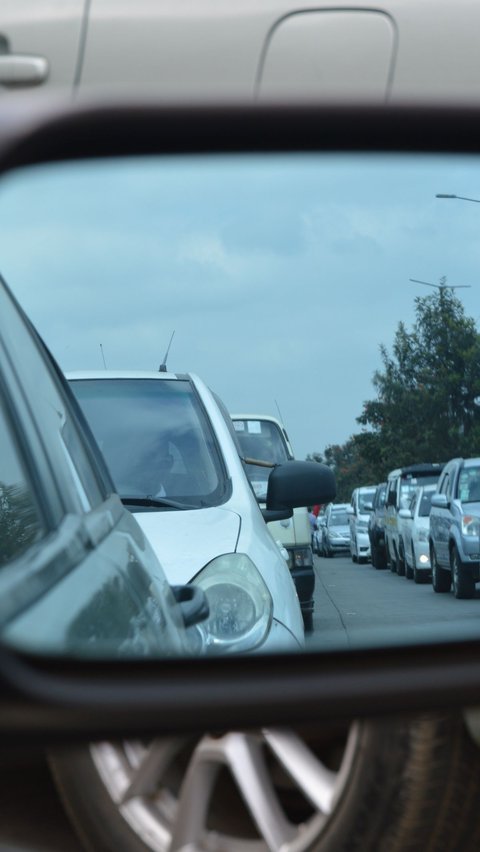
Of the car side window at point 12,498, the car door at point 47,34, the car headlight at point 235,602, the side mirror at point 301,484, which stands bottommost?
the car door at point 47,34

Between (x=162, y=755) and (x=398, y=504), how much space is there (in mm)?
1535

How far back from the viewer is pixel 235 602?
137 inches

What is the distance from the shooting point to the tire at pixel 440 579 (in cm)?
212

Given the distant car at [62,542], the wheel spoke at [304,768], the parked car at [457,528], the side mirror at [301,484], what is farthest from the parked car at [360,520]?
the wheel spoke at [304,768]

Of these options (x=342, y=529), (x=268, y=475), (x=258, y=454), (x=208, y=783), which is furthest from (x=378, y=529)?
(x=258, y=454)

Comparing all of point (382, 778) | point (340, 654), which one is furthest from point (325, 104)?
point (382, 778)

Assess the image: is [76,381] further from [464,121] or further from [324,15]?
[324,15]

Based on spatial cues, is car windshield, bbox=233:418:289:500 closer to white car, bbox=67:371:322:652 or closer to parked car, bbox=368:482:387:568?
white car, bbox=67:371:322:652

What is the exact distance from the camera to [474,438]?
1919mm

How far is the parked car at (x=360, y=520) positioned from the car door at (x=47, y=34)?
19.4 ft

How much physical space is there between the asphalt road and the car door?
240 inches

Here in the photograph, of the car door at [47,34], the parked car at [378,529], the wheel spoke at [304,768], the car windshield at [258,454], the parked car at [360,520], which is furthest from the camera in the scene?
the car door at [47,34]

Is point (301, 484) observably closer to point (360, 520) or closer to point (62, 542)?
point (360, 520)

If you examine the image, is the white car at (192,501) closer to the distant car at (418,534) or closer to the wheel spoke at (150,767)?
the wheel spoke at (150,767)
